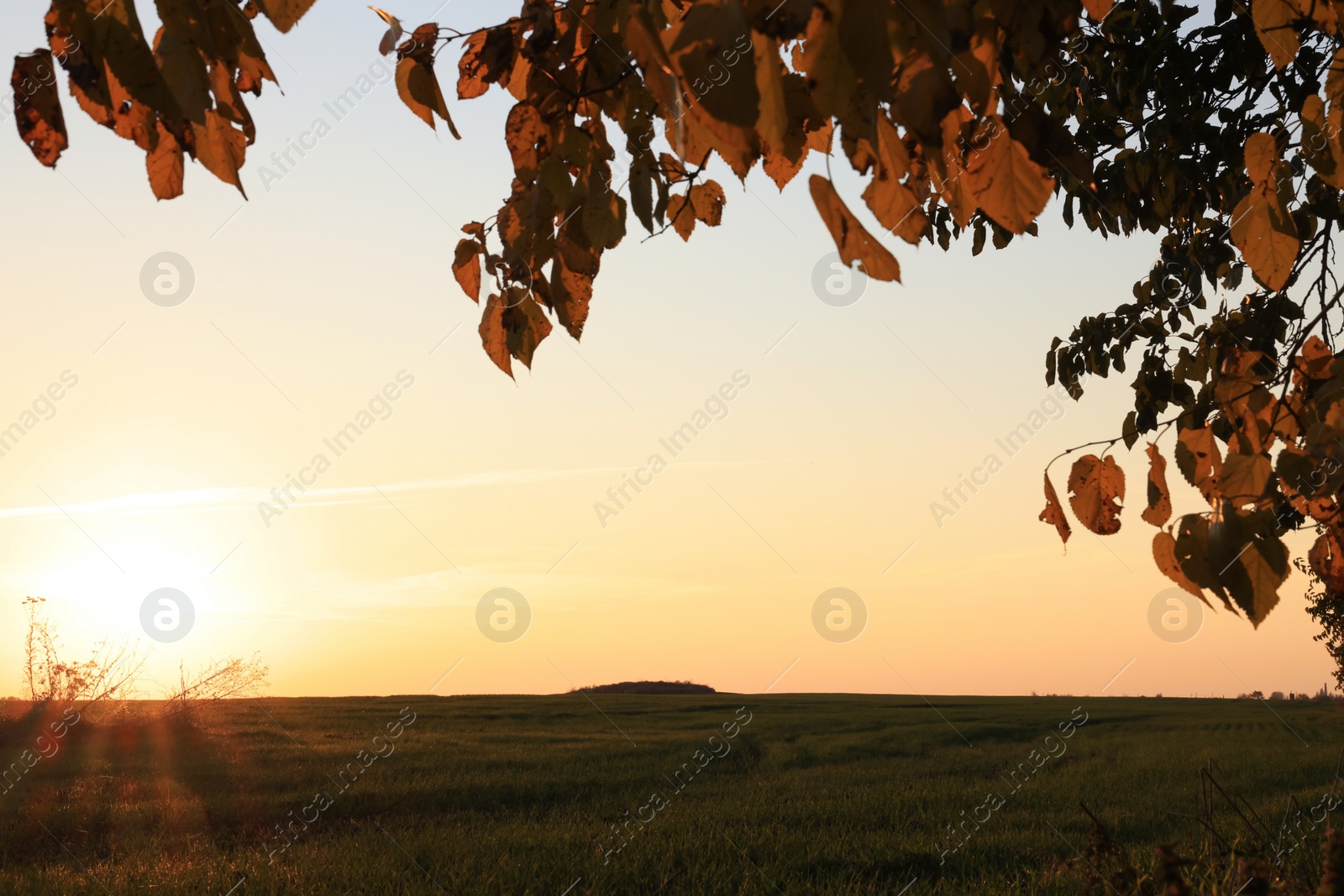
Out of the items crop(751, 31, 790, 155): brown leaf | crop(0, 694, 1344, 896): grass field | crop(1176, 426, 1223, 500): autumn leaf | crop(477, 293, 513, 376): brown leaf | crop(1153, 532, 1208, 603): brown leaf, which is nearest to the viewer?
crop(751, 31, 790, 155): brown leaf

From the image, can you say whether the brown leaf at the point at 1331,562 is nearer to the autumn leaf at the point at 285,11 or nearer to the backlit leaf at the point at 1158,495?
the backlit leaf at the point at 1158,495

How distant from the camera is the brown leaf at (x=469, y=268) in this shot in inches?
84.4

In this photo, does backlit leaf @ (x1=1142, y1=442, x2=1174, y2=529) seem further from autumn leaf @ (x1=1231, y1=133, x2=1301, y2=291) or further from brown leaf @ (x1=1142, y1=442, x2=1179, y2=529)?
autumn leaf @ (x1=1231, y1=133, x2=1301, y2=291)

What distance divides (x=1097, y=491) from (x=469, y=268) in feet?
5.66

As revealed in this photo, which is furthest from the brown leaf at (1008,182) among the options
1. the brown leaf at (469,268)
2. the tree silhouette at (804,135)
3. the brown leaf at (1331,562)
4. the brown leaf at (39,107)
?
the brown leaf at (1331,562)

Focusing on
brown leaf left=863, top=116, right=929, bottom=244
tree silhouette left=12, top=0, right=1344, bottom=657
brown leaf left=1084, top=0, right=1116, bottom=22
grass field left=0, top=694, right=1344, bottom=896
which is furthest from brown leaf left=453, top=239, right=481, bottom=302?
grass field left=0, top=694, right=1344, bottom=896

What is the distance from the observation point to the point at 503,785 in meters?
11.9

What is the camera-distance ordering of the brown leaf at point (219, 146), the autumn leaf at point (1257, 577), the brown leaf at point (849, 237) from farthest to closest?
the autumn leaf at point (1257, 577) → the brown leaf at point (219, 146) → the brown leaf at point (849, 237)

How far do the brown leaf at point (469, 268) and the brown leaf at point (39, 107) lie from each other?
2.70ft

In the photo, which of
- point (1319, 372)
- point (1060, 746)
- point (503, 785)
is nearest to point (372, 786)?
point (503, 785)

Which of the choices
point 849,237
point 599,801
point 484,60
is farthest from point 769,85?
point 599,801

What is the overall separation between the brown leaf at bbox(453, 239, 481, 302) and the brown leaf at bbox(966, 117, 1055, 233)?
1.22m

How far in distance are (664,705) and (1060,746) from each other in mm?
12639

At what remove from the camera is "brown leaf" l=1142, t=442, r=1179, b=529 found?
2.28 metres
